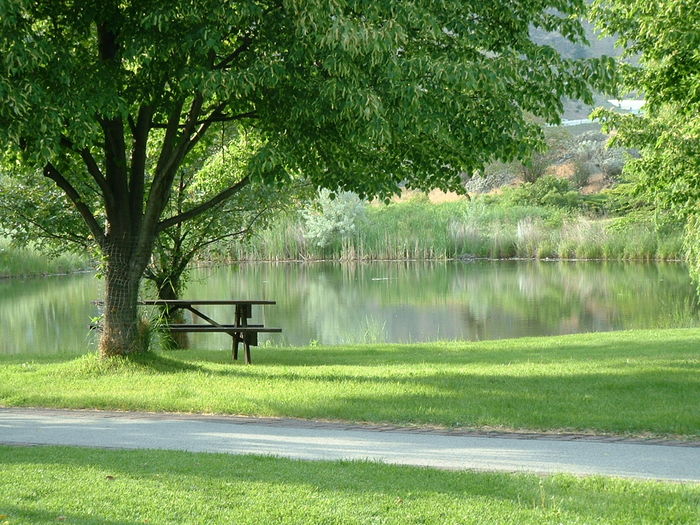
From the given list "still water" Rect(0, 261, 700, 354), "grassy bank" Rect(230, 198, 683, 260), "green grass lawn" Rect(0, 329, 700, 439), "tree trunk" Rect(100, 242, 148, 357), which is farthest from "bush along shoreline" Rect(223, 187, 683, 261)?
"tree trunk" Rect(100, 242, 148, 357)

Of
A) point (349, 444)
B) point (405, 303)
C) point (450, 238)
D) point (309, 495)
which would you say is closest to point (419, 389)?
point (349, 444)

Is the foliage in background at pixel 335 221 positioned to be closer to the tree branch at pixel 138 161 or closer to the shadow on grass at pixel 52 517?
the tree branch at pixel 138 161

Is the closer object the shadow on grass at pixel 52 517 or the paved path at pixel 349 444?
the shadow on grass at pixel 52 517

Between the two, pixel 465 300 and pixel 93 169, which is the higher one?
pixel 93 169

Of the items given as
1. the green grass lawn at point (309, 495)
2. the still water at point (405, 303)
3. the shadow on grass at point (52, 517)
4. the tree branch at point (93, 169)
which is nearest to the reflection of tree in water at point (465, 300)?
the still water at point (405, 303)

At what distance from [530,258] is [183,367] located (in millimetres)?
43447

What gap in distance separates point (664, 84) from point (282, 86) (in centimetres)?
534

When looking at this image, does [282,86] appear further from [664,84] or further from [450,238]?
[450,238]

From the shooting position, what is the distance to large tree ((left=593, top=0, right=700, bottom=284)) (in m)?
11.6

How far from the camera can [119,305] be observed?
1329 cm

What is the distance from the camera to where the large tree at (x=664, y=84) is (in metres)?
11.6

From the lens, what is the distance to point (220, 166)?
18.0m

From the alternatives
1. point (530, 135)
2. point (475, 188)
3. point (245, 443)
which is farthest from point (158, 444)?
point (475, 188)

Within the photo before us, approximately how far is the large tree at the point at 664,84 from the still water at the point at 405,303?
9830mm
